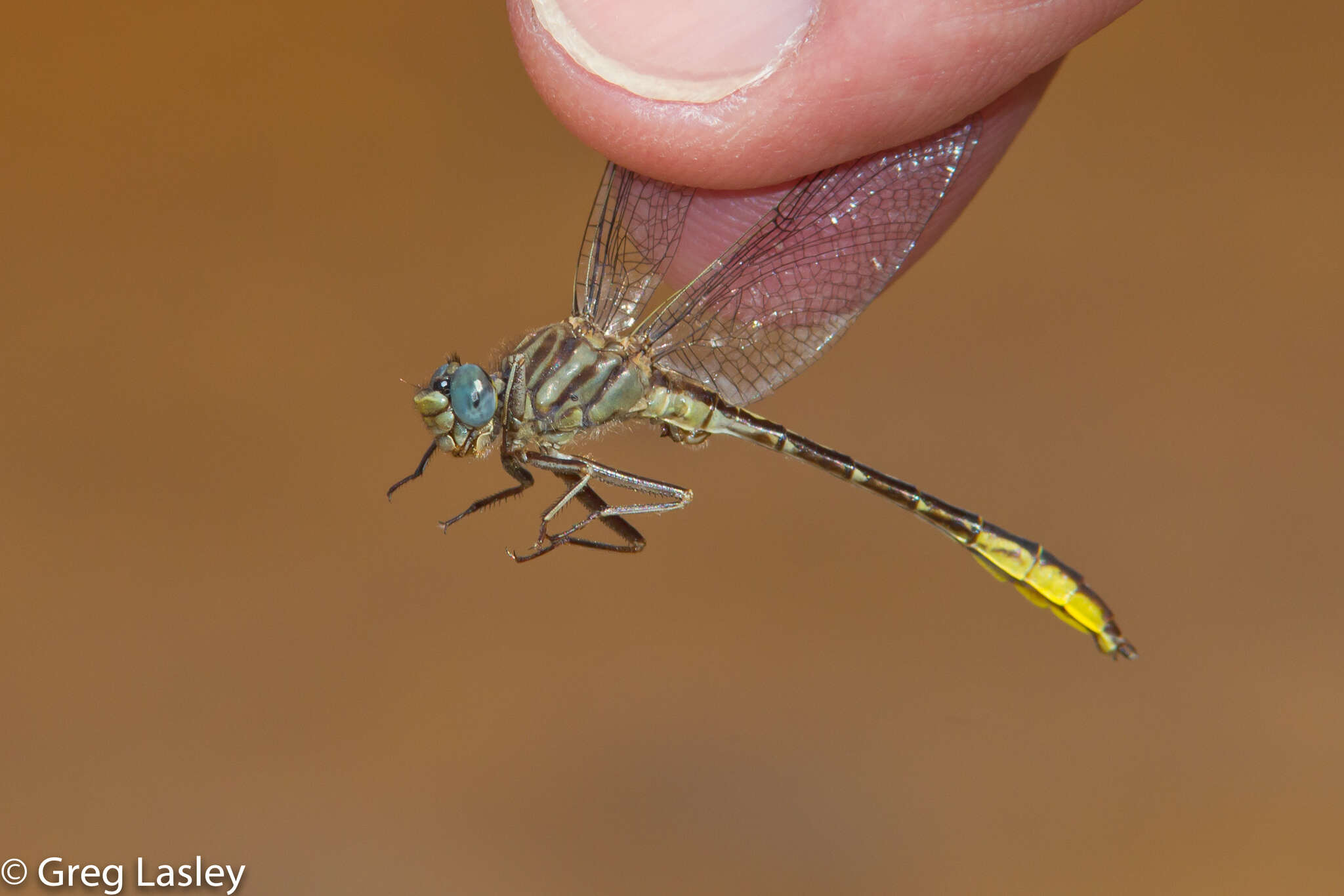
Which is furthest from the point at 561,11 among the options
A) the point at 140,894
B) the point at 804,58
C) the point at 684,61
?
the point at 140,894

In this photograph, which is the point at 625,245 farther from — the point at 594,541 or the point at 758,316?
the point at 594,541

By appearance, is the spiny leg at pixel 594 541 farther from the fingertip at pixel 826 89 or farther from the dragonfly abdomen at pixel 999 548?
the fingertip at pixel 826 89

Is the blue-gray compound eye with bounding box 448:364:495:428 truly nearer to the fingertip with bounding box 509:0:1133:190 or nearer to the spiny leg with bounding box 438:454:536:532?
the spiny leg with bounding box 438:454:536:532

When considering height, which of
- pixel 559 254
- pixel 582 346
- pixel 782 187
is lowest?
pixel 582 346

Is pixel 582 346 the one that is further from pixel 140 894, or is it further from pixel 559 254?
pixel 559 254

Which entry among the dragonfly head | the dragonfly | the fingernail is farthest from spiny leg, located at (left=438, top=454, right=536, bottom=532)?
the fingernail

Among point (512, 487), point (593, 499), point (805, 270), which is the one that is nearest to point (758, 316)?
point (805, 270)

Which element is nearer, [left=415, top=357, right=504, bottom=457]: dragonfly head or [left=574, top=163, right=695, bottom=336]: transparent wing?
[left=415, top=357, right=504, bottom=457]: dragonfly head

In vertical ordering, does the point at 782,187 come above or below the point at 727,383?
above

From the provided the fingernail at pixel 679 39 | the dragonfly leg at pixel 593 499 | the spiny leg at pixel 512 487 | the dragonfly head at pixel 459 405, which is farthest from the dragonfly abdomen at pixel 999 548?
the fingernail at pixel 679 39
